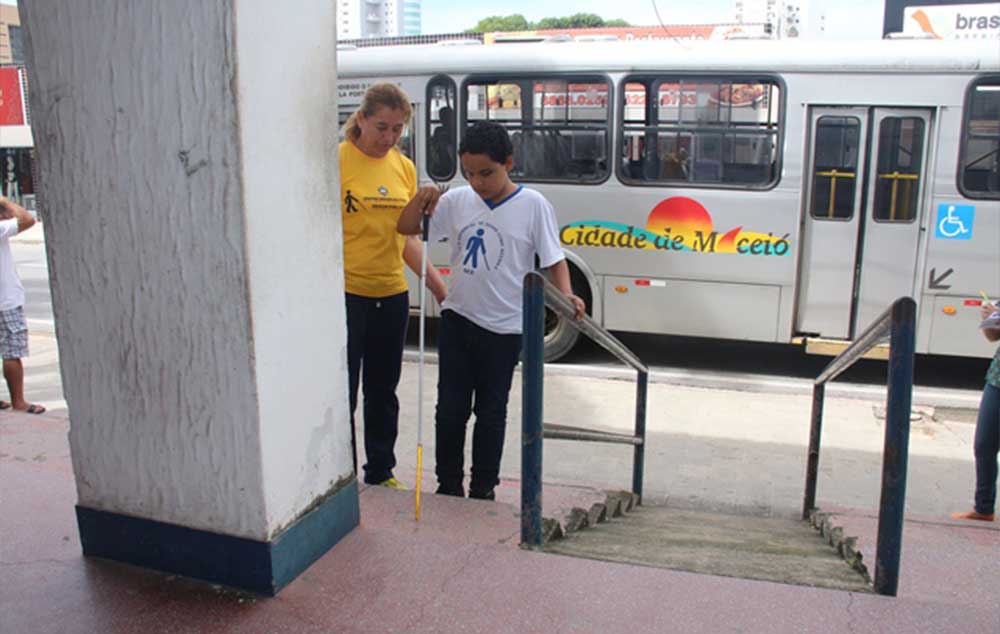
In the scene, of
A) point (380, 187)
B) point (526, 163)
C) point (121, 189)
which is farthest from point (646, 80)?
point (121, 189)

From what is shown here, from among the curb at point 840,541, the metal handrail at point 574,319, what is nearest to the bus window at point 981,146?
the curb at point 840,541

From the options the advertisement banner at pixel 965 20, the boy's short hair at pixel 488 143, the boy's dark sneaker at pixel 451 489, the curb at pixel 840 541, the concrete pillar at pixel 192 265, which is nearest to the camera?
the concrete pillar at pixel 192 265

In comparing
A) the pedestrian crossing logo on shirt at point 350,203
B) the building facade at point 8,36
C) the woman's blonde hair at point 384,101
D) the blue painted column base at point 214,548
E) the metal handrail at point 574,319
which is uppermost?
the building facade at point 8,36

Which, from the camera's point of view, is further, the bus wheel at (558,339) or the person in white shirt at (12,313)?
the bus wheel at (558,339)

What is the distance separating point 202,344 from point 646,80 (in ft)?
19.1

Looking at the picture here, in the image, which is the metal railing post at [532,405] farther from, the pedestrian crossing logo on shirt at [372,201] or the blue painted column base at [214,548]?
the pedestrian crossing logo on shirt at [372,201]

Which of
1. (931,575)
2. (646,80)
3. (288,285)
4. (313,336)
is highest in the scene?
(646,80)

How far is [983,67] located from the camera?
21.9 feet

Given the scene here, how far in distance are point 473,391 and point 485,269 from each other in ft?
2.11

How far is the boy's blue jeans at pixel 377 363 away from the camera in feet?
11.9

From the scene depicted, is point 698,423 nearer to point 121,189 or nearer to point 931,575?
point 931,575

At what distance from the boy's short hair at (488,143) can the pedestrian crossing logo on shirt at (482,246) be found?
0.29 m

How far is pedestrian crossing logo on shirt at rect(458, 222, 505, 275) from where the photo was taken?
347cm

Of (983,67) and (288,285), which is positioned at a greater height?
(983,67)
